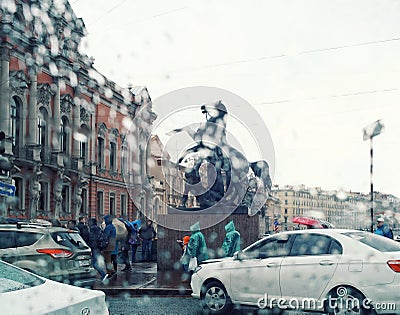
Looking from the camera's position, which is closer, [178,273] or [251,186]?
[178,273]

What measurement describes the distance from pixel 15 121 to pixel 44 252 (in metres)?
25.1

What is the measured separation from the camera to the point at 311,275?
27.2ft

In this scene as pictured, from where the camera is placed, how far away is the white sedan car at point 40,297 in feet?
15.5

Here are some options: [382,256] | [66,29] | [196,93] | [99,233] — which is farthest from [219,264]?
[66,29]

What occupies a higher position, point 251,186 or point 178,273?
point 251,186

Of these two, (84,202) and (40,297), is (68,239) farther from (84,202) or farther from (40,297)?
(84,202)

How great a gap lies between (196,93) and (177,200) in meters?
45.0

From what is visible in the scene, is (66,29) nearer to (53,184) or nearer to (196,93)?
(53,184)

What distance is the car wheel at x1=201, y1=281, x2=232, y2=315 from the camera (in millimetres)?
9336

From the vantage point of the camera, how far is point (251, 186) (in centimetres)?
1862

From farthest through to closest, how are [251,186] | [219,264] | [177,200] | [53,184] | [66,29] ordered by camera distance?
1. [177,200]
2. [66,29]
3. [53,184]
4. [251,186]
5. [219,264]

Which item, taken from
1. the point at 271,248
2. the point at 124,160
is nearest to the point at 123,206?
the point at 124,160

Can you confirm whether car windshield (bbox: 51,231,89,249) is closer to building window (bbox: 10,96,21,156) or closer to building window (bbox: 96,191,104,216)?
building window (bbox: 10,96,21,156)

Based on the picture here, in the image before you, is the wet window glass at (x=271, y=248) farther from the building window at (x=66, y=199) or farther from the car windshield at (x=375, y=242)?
the building window at (x=66, y=199)
